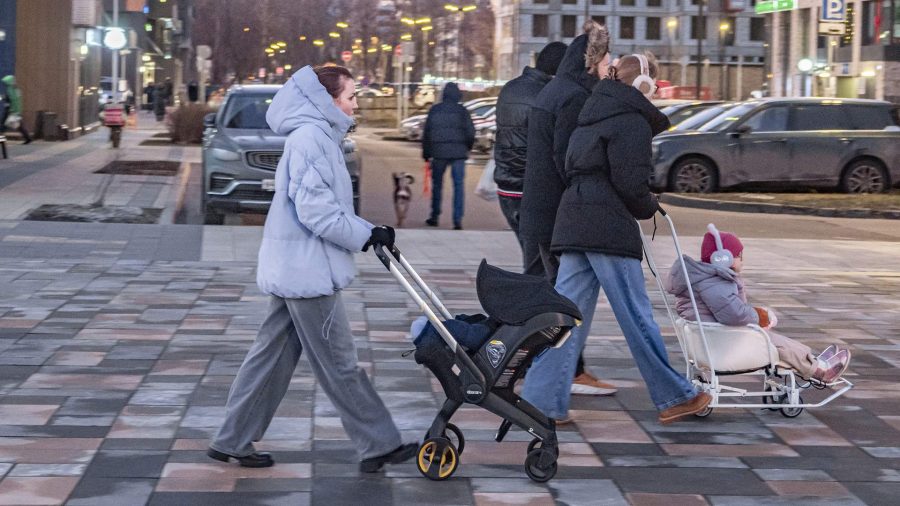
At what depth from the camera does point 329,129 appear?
18.6 ft

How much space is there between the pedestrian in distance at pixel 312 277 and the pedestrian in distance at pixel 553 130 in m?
1.42

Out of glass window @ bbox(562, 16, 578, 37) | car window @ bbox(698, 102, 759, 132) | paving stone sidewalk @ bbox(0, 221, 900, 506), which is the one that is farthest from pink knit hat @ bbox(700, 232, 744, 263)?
glass window @ bbox(562, 16, 578, 37)

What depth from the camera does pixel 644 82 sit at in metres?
6.58

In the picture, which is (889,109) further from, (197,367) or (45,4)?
(45,4)

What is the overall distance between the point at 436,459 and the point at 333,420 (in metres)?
1.20

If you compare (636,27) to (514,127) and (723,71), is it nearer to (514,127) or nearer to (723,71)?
(723,71)

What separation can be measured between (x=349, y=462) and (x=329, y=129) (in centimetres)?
140

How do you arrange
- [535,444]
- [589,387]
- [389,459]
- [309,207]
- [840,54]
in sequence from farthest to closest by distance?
[840,54] → [589,387] → [535,444] → [389,459] → [309,207]

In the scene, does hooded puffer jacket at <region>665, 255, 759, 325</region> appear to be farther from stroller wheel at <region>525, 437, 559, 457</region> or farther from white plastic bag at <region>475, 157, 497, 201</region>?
white plastic bag at <region>475, 157, 497, 201</region>

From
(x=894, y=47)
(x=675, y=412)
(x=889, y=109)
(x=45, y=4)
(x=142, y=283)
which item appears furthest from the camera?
(x=894, y=47)

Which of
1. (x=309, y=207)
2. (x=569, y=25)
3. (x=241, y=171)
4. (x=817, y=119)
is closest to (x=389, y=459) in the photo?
(x=309, y=207)

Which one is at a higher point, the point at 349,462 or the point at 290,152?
the point at 290,152

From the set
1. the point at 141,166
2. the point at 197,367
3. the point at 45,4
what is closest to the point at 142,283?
the point at 197,367

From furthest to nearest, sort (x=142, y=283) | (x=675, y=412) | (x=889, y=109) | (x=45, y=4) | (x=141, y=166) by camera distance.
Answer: (x=45, y=4) < (x=141, y=166) < (x=889, y=109) < (x=142, y=283) < (x=675, y=412)
